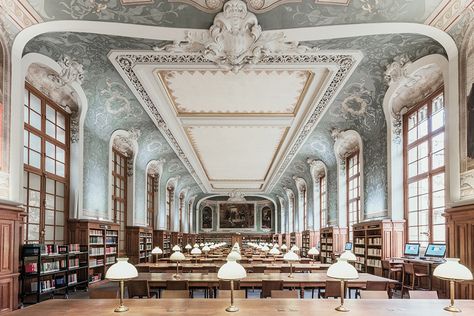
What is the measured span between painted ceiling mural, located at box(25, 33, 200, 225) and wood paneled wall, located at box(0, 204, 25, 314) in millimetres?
3594

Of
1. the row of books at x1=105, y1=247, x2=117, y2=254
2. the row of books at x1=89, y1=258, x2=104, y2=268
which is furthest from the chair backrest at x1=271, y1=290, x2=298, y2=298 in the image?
the row of books at x1=105, y1=247, x2=117, y2=254

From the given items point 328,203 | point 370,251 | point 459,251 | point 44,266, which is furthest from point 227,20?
point 328,203

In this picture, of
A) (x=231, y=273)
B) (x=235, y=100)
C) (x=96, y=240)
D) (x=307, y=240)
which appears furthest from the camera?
(x=307, y=240)


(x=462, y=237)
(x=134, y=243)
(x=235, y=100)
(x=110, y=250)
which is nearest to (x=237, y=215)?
(x=134, y=243)

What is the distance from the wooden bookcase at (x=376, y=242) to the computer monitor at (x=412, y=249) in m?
0.96

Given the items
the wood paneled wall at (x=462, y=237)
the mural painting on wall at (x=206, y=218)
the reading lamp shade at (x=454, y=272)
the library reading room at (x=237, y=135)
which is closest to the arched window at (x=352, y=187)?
the library reading room at (x=237, y=135)

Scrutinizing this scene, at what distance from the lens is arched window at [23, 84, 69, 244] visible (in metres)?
11.1

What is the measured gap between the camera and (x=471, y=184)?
318 inches

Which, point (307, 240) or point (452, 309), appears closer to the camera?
point (452, 309)

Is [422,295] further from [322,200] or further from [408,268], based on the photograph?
[322,200]

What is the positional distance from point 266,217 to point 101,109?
109 ft

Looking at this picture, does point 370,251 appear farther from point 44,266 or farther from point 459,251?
point 44,266

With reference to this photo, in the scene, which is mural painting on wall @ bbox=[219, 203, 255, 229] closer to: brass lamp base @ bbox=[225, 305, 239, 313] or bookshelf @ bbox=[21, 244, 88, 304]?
bookshelf @ bbox=[21, 244, 88, 304]

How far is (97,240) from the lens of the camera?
14.5 metres
